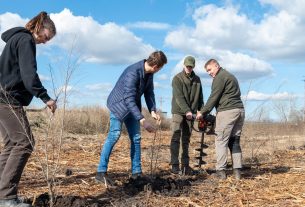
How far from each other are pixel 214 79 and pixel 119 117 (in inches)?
75.1

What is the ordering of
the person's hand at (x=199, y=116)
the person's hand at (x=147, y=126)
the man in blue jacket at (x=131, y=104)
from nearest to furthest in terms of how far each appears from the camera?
1. the person's hand at (x=147, y=126)
2. the man in blue jacket at (x=131, y=104)
3. the person's hand at (x=199, y=116)

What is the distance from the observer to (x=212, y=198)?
19.3 ft

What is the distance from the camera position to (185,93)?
8.04 m

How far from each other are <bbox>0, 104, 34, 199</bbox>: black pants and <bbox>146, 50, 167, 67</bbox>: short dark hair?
219cm

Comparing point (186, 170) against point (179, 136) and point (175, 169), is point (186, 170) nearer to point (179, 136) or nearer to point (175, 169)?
point (175, 169)

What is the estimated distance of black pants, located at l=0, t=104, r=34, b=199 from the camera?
4.62 meters

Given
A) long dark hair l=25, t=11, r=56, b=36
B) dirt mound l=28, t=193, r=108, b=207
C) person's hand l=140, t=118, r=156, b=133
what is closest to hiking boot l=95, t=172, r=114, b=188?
person's hand l=140, t=118, r=156, b=133

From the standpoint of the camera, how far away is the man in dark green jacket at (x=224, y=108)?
734cm

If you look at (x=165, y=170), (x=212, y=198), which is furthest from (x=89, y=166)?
(x=212, y=198)

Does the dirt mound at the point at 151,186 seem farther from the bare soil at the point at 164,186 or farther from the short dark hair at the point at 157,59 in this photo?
the short dark hair at the point at 157,59

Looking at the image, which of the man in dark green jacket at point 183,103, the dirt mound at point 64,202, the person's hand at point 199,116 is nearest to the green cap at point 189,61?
the man in dark green jacket at point 183,103

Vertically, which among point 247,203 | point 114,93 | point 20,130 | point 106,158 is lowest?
point 247,203

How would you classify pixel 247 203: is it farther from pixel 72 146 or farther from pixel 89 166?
pixel 72 146

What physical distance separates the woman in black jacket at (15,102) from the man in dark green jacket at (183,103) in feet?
11.9
